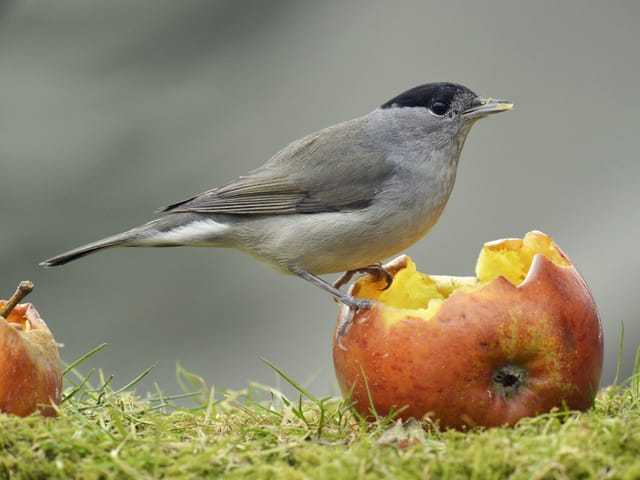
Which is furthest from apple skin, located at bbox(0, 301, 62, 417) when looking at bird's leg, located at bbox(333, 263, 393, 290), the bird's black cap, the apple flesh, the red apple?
the bird's black cap

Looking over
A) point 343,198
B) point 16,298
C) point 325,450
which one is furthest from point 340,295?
point 16,298

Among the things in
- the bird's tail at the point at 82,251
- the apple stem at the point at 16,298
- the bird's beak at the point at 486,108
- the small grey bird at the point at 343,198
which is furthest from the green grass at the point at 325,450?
the bird's beak at the point at 486,108

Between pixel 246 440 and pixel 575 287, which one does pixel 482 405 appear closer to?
pixel 575 287

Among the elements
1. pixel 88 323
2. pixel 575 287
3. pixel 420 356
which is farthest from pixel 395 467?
pixel 88 323

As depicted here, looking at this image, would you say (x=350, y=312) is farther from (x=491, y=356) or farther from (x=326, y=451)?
(x=326, y=451)

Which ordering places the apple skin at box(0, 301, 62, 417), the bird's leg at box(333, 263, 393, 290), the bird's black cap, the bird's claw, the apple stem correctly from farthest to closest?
the bird's black cap, the bird's leg at box(333, 263, 393, 290), the bird's claw, the apple stem, the apple skin at box(0, 301, 62, 417)

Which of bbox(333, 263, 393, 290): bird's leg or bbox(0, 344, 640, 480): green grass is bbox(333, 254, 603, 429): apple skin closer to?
bbox(0, 344, 640, 480): green grass
